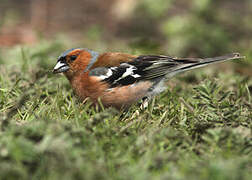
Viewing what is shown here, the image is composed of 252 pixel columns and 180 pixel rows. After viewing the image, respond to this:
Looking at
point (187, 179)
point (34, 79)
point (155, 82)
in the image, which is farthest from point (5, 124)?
point (155, 82)

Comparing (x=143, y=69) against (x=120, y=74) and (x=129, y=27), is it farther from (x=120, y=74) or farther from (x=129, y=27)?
(x=129, y=27)

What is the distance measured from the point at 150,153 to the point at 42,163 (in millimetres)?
752

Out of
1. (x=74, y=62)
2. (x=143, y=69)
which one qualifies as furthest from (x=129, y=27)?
(x=143, y=69)

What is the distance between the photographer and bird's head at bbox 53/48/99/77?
4.21 m

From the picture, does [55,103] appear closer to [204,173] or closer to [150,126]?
[150,126]

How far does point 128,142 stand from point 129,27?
6808 millimetres

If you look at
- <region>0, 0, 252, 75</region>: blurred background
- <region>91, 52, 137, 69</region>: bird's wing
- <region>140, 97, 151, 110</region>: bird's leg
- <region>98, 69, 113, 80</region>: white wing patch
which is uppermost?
<region>0, 0, 252, 75</region>: blurred background

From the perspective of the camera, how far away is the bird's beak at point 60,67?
4.19 metres

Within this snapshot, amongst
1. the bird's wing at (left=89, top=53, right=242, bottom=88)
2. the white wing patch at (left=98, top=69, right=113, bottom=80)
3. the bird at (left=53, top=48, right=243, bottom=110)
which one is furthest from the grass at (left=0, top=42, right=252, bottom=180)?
the white wing patch at (left=98, top=69, right=113, bottom=80)

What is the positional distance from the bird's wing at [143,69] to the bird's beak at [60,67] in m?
0.33

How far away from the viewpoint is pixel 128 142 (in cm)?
270

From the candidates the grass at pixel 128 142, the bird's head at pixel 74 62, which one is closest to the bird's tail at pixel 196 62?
the grass at pixel 128 142

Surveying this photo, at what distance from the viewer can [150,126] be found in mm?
3203

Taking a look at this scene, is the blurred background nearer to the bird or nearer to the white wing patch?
the bird
